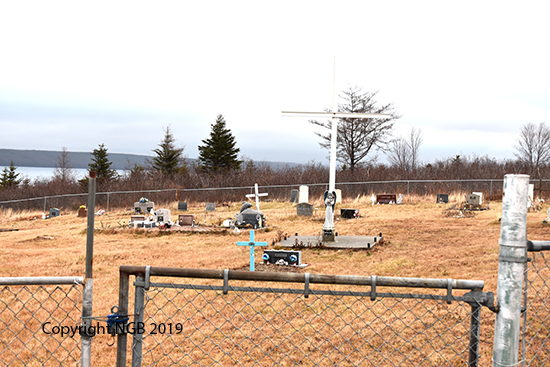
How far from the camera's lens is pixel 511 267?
2.27 metres

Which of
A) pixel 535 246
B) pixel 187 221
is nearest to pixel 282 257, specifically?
pixel 187 221

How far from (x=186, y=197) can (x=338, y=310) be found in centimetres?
2773

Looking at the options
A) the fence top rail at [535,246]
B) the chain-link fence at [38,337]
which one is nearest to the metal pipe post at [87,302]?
the chain-link fence at [38,337]

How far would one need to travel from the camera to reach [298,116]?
1340cm

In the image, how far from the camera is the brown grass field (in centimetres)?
966

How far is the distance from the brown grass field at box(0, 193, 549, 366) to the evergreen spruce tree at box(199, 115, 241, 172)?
2850 cm

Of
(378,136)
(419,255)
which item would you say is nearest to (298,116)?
(419,255)

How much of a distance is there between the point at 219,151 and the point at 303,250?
3777cm

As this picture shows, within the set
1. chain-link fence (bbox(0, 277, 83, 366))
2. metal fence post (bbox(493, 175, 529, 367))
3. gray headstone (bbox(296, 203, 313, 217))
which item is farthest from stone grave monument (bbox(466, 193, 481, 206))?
metal fence post (bbox(493, 175, 529, 367))

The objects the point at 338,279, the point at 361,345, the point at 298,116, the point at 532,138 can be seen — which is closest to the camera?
the point at 338,279

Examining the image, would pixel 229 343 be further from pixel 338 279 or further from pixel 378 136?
pixel 378 136

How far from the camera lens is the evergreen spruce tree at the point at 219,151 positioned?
49594mm

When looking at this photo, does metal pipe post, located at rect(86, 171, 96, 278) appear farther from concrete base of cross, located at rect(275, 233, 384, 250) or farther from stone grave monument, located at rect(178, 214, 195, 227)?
stone grave monument, located at rect(178, 214, 195, 227)

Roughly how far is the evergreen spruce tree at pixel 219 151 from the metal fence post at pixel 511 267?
47399 millimetres
